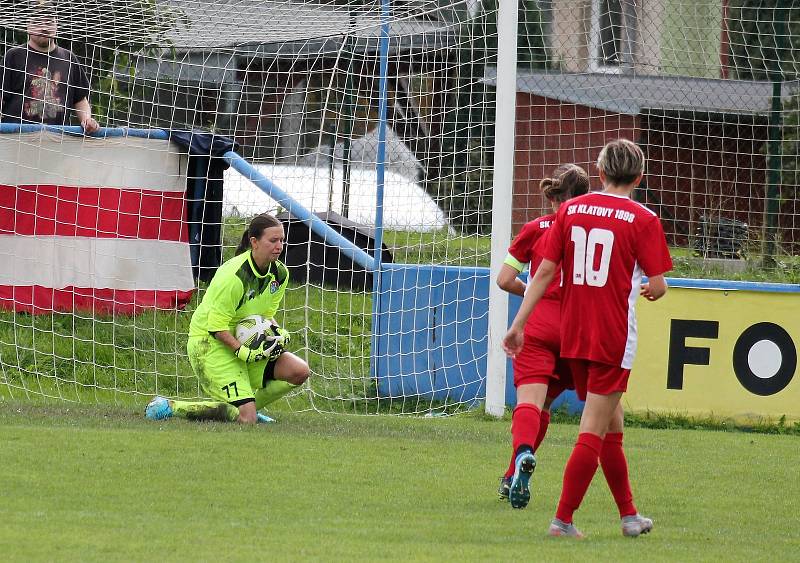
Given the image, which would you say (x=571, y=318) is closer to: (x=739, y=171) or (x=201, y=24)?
(x=201, y=24)

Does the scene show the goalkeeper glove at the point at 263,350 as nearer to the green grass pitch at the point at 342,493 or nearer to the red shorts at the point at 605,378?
the green grass pitch at the point at 342,493

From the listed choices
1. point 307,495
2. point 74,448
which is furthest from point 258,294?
point 307,495

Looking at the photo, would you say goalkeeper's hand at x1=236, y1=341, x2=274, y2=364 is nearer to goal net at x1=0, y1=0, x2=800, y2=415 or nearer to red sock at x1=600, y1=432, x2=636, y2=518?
goal net at x1=0, y1=0, x2=800, y2=415

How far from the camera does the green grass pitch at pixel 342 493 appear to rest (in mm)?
4922

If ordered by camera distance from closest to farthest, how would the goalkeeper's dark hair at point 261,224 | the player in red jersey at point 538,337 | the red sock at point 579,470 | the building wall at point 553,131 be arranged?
the red sock at point 579,470 → the player in red jersey at point 538,337 → the goalkeeper's dark hair at point 261,224 → the building wall at point 553,131

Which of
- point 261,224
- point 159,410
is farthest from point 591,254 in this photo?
point 159,410

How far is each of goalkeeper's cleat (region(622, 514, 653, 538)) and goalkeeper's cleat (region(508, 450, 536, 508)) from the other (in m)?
0.43

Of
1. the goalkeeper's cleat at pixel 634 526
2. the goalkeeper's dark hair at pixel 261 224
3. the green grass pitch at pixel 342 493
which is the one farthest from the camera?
the goalkeeper's dark hair at pixel 261 224

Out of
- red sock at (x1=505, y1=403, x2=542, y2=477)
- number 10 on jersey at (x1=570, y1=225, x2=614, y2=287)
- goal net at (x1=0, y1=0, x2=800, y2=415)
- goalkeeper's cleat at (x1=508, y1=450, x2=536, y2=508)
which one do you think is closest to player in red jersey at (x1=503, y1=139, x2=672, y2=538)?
number 10 on jersey at (x1=570, y1=225, x2=614, y2=287)

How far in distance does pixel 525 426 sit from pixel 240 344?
9.33 feet

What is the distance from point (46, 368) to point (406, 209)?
3513mm

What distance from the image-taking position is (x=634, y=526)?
5418 mm

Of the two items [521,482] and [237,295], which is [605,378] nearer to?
[521,482]

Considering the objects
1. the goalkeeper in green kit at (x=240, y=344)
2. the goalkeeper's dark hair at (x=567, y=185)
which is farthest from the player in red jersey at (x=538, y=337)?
the goalkeeper in green kit at (x=240, y=344)
